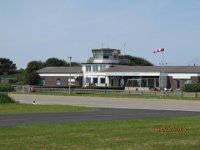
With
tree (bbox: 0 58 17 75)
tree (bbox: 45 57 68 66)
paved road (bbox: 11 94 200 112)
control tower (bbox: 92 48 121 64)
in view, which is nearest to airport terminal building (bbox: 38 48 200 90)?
control tower (bbox: 92 48 121 64)

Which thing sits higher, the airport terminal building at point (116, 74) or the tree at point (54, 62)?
the tree at point (54, 62)

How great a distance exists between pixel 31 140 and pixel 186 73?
285ft

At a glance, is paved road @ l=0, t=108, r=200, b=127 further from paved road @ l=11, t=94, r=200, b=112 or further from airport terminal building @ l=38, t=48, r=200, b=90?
airport terminal building @ l=38, t=48, r=200, b=90

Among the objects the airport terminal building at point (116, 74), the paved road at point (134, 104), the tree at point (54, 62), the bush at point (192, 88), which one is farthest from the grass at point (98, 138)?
the tree at point (54, 62)

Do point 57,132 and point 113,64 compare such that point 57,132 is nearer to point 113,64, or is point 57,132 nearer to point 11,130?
point 11,130

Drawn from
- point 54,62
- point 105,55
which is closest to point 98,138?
point 105,55

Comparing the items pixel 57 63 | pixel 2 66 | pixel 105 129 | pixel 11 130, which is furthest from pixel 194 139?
pixel 2 66

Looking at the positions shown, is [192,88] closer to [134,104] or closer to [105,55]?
[134,104]

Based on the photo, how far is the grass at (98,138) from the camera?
42.0 ft

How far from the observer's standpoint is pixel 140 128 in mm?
18016

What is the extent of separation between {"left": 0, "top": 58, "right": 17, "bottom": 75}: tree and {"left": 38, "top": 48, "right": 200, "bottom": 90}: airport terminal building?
43621 millimetres

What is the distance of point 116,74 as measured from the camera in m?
109

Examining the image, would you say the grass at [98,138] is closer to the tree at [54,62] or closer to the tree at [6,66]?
the tree at [54,62]

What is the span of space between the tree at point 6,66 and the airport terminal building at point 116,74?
143ft
